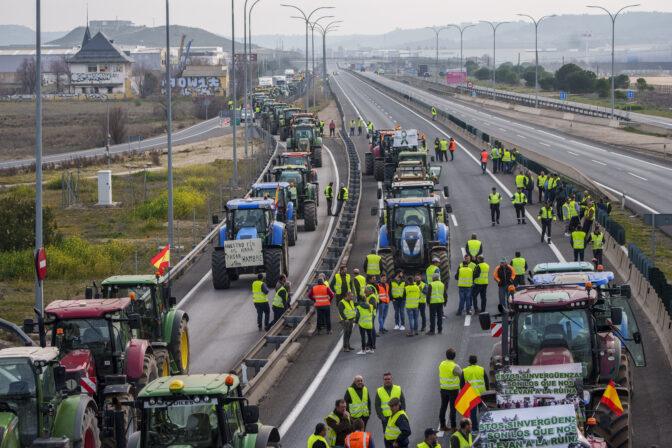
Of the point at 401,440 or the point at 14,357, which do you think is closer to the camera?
the point at 14,357

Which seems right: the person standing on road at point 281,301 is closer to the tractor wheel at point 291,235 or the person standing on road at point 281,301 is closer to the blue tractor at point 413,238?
the blue tractor at point 413,238

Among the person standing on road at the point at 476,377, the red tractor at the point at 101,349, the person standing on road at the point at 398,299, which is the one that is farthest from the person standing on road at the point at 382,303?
the red tractor at the point at 101,349

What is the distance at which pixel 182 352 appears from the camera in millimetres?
21469

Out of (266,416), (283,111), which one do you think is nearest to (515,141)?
(283,111)

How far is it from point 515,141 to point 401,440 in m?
62.7

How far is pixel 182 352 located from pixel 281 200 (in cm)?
1705

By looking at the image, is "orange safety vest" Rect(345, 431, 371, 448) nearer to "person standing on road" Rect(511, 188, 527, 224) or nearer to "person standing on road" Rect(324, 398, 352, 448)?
"person standing on road" Rect(324, 398, 352, 448)

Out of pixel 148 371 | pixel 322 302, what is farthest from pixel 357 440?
pixel 322 302

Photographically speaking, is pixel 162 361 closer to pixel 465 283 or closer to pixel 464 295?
pixel 465 283

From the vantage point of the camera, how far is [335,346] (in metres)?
24.5

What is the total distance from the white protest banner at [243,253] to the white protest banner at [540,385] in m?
17.2

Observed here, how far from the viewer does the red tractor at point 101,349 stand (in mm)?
16359

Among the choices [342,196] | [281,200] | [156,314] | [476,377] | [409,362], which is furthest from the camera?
[342,196]

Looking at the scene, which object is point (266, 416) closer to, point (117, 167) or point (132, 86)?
point (117, 167)
